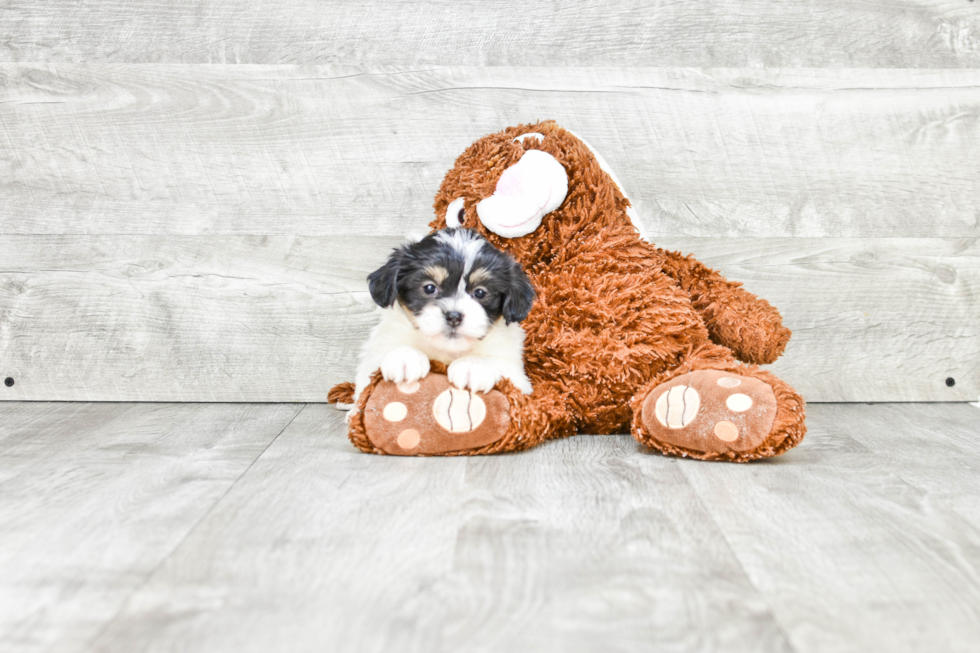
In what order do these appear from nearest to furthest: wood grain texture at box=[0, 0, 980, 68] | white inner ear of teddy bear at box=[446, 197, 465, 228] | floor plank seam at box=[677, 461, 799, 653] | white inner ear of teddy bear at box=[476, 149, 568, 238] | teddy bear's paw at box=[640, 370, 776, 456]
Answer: floor plank seam at box=[677, 461, 799, 653]
teddy bear's paw at box=[640, 370, 776, 456]
white inner ear of teddy bear at box=[476, 149, 568, 238]
white inner ear of teddy bear at box=[446, 197, 465, 228]
wood grain texture at box=[0, 0, 980, 68]

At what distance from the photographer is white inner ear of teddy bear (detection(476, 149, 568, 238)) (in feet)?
5.06

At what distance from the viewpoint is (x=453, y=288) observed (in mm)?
1416

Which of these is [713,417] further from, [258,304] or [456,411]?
[258,304]

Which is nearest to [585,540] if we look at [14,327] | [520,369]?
[520,369]

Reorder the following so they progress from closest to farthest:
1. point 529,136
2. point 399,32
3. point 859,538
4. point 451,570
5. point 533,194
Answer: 1. point 451,570
2. point 859,538
3. point 533,194
4. point 529,136
5. point 399,32

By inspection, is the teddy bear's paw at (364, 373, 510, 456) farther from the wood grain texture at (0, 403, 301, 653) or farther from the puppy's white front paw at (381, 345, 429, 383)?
the wood grain texture at (0, 403, 301, 653)

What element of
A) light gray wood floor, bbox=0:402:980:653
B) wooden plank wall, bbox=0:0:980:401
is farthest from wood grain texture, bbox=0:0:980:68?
light gray wood floor, bbox=0:402:980:653

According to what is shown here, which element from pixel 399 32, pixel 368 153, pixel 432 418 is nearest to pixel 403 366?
pixel 432 418

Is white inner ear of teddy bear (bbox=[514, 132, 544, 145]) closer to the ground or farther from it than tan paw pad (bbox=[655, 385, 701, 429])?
farther from it

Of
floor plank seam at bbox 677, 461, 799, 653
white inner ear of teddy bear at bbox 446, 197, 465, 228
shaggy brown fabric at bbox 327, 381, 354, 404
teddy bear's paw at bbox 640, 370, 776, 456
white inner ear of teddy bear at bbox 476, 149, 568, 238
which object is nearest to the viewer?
floor plank seam at bbox 677, 461, 799, 653

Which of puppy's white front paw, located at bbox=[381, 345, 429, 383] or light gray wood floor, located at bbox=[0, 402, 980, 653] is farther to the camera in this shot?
puppy's white front paw, located at bbox=[381, 345, 429, 383]

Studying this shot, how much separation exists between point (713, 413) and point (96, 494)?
39.0 inches

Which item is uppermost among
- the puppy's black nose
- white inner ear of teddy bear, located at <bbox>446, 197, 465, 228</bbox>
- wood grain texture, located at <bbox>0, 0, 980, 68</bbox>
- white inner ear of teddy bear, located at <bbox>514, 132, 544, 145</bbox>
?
wood grain texture, located at <bbox>0, 0, 980, 68</bbox>

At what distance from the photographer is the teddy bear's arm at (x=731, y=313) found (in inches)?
65.8
